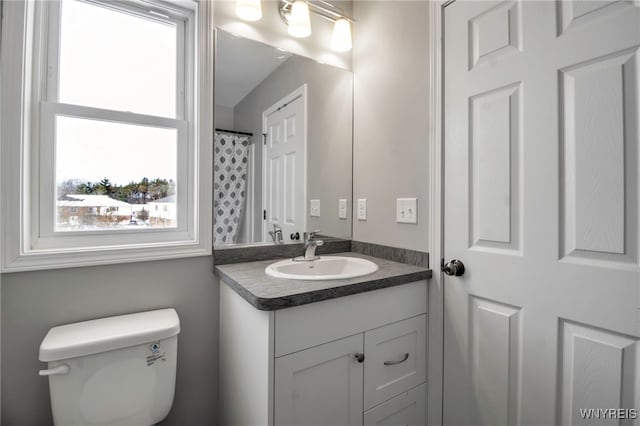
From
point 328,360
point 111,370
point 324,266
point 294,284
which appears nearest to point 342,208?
point 324,266

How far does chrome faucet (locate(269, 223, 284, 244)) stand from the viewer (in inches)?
64.5

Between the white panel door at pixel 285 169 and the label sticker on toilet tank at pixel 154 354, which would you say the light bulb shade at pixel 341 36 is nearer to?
the white panel door at pixel 285 169

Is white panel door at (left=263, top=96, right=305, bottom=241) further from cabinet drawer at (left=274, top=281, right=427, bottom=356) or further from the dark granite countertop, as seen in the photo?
cabinet drawer at (left=274, top=281, right=427, bottom=356)

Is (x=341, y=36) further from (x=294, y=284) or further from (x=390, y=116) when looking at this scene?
(x=294, y=284)

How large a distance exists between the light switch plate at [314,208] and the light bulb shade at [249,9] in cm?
100

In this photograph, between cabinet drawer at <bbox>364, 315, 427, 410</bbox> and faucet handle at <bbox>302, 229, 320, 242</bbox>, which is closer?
cabinet drawer at <bbox>364, 315, 427, 410</bbox>

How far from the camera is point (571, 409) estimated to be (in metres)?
0.95

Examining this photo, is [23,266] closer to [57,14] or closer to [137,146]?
[137,146]

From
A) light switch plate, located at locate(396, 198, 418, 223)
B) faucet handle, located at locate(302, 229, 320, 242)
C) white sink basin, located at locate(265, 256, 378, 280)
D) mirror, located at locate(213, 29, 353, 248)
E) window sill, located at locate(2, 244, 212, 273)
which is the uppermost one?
mirror, located at locate(213, 29, 353, 248)

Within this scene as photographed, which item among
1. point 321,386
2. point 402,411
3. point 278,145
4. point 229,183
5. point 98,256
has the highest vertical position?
point 278,145

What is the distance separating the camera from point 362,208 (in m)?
1.77

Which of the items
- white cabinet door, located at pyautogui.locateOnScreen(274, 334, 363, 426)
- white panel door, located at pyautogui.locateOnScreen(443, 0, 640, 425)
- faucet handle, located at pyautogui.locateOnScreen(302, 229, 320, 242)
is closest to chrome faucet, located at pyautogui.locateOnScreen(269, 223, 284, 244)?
faucet handle, located at pyautogui.locateOnScreen(302, 229, 320, 242)

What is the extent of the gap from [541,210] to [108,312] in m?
1.70

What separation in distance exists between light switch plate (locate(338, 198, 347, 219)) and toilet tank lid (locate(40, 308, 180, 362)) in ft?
3.43
